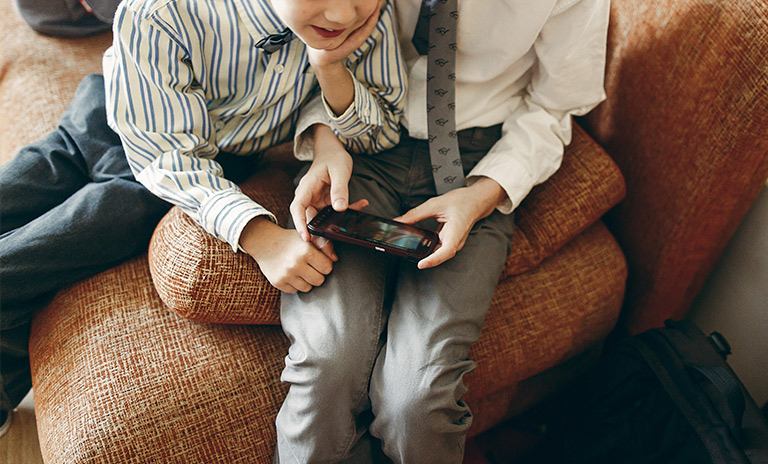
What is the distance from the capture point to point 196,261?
0.77 meters

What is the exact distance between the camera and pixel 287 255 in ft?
2.45

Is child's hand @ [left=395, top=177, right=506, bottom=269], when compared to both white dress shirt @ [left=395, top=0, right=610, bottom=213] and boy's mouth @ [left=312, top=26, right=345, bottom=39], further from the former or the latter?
boy's mouth @ [left=312, top=26, right=345, bottom=39]

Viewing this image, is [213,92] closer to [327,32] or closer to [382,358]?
[327,32]

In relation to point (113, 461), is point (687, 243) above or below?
above

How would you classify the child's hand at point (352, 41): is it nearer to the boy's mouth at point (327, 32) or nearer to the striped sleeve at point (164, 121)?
the boy's mouth at point (327, 32)

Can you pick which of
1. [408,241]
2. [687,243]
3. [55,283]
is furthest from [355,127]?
[687,243]

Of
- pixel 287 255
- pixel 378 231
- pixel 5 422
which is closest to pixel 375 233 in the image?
pixel 378 231

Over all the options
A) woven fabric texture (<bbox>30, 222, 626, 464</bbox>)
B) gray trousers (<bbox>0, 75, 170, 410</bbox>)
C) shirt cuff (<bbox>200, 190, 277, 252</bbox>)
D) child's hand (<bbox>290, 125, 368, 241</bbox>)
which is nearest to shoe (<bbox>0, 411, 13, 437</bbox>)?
gray trousers (<bbox>0, 75, 170, 410</bbox>)

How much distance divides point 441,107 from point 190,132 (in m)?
0.39

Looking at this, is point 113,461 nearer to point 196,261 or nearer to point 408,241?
point 196,261

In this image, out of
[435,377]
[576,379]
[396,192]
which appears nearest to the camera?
[435,377]

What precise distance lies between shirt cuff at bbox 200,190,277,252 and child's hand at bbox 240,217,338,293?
23 millimetres

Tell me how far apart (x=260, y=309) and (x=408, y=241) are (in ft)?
0.80

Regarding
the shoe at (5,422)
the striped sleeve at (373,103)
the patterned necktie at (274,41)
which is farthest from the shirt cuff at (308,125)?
the shoe at (5,422)
